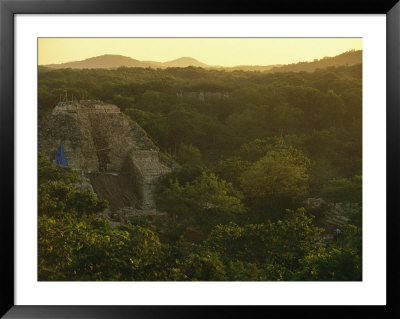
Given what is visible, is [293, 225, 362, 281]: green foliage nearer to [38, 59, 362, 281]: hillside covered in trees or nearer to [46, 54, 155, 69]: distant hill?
[38, 59, 362, 281]: hillside covered in trees

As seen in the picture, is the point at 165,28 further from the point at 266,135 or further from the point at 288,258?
the point at 288,258

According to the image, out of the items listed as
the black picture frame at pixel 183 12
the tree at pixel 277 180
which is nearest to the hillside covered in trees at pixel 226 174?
the tree at pixel 277 180

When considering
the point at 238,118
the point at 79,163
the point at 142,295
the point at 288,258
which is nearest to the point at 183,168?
the point at 238,118

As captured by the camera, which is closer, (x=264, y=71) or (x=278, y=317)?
(x=278, y=317)

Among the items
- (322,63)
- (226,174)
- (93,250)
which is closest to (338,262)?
(226,174)

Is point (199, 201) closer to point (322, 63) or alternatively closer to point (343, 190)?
point (343, 190)
